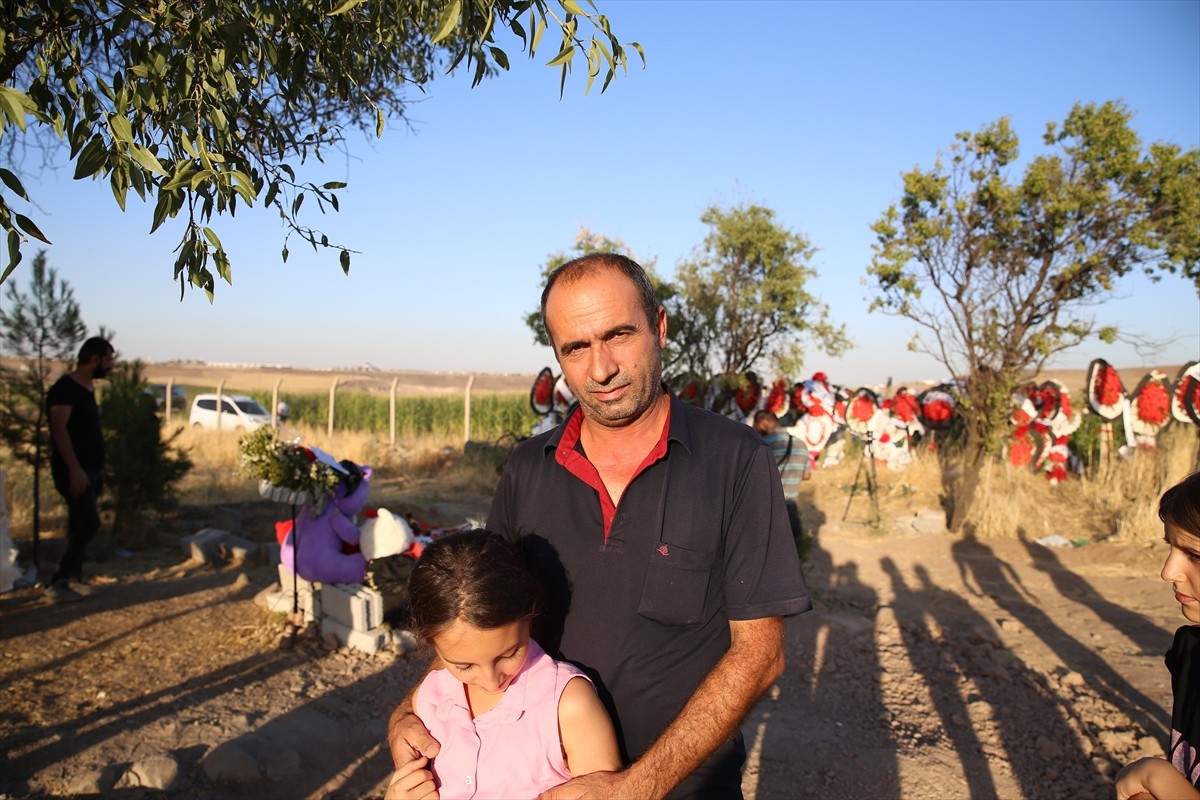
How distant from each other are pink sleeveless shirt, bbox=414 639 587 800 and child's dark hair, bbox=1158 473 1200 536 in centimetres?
144

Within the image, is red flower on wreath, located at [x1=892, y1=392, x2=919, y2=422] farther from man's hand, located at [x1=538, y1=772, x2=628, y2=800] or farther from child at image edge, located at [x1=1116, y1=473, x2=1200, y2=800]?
man's hand, located at [x1=538, y1=772, x2=628, y2=800]

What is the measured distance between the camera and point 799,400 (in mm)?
12836

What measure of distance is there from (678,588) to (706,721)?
283 millimetres

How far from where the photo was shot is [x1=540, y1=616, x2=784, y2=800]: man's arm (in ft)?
5.11

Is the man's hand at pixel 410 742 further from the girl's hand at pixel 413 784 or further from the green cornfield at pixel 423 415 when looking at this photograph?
the green cornfield at pixel 423 415

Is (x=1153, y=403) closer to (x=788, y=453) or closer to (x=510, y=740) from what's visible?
(x=788, y=453)

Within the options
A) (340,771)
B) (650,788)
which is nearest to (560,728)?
(650,788)

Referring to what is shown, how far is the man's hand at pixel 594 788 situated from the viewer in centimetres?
155

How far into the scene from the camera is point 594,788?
157 cm

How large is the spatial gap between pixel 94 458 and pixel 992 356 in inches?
378

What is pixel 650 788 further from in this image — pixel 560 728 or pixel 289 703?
pixel 289 703

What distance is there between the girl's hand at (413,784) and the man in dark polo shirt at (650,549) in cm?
4

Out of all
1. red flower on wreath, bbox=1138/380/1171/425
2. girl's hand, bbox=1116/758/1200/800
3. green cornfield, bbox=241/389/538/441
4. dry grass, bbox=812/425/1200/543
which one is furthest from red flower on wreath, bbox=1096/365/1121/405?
green cornfield, bbox=241/389/538/441

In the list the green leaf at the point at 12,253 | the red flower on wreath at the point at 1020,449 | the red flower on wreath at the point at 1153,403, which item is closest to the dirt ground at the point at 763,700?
the green leaf at the point at 12,253
